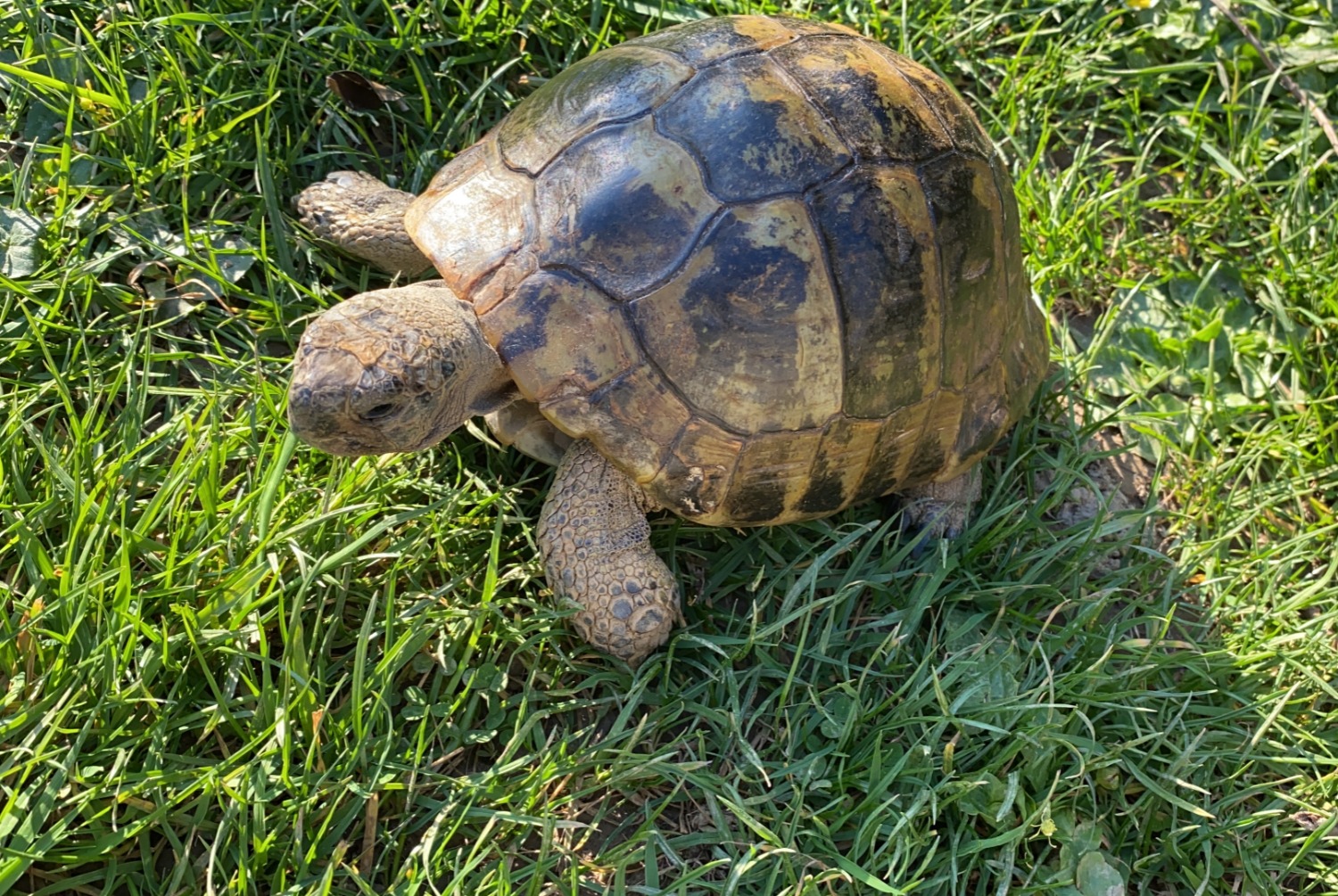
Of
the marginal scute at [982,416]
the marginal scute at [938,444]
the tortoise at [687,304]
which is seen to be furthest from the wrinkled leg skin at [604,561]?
the marginal scute at [982,416]

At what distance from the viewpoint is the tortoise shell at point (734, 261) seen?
2.44m

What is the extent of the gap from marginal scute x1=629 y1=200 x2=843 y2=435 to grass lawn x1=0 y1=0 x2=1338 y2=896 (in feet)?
2.15

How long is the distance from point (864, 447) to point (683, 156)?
921mm

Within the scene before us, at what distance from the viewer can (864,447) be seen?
268 cm

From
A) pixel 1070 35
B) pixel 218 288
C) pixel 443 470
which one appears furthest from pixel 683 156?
pixel 1070 35

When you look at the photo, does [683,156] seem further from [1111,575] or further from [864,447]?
[1111,575]

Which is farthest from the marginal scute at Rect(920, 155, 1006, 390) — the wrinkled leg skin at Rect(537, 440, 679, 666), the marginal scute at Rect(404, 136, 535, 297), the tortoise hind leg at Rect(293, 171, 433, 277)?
the tortoise hind leg at Rect(293, 171, 433, 277)

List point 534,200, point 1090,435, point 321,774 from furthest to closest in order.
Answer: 1. point 1090,435
2. point 534,200
3. point 321,774

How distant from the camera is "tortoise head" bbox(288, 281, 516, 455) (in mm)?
2240

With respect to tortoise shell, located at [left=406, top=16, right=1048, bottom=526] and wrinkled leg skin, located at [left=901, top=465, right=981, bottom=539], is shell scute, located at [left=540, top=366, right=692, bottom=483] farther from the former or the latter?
wrinkled leg skin, located at [left=901, top=465, right=981, bottom=539]

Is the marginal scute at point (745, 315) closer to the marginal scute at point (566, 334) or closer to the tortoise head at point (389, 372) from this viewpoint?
the marginal scute at point (566, 334)

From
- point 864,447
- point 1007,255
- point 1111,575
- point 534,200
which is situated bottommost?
point 1111,575

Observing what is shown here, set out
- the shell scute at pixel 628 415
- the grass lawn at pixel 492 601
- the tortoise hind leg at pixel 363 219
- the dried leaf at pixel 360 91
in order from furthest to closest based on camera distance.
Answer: the dried leaf at pixel 360 91 < the tortoise hind leg at pixel 363 219 < the shell scute at pixel 628 415 < the grass lawn at pixel 492 601

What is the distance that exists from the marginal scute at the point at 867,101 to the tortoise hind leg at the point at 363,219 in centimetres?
124
